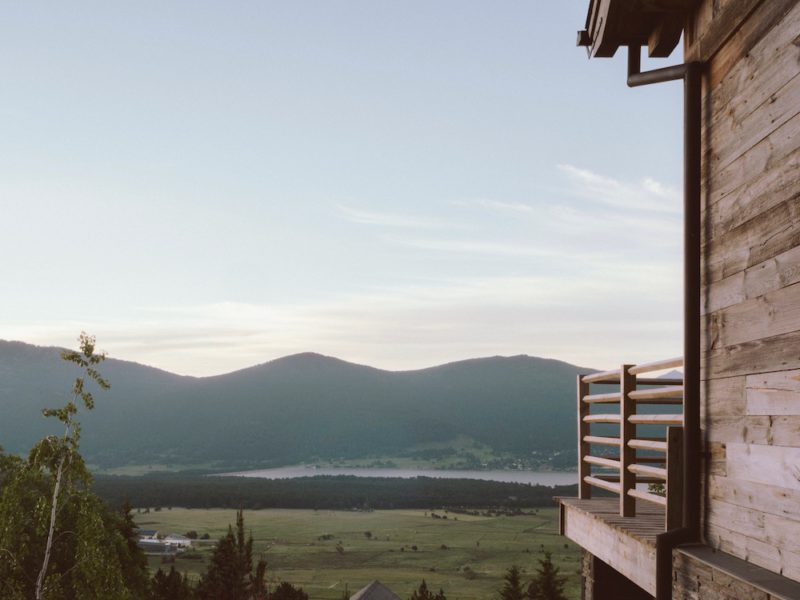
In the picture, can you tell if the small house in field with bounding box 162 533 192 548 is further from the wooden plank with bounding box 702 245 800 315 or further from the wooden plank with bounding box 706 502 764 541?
the wooden plank with bounding box 702 245 800 315

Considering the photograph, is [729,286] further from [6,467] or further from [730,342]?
[6,467]

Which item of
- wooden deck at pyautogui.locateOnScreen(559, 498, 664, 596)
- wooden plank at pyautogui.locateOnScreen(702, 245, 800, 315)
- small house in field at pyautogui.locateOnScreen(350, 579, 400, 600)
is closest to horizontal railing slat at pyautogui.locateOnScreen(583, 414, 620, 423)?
wooden deck at pyautogui.locateOnScreen(559, 498, 664, 596)

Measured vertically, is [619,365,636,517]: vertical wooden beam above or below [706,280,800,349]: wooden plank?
below

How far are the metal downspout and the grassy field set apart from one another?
322ft

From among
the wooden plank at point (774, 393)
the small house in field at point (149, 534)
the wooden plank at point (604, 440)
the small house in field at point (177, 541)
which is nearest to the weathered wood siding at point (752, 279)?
the wooden plank at point (774, 393)

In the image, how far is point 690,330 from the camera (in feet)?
17.6

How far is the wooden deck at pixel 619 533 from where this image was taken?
5918 millimetres

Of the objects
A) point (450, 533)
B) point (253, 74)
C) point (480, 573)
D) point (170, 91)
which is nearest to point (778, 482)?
point (253, 74)

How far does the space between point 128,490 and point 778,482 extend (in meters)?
158

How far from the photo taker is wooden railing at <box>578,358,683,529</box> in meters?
5.38

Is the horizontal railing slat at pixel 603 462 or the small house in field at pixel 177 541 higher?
the horizontal railing slat at pixel 603 462

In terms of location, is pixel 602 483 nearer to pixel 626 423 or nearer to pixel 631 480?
pixel 631 480

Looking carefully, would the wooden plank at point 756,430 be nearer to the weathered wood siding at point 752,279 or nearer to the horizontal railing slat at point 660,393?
the weathered wood siding at point 752,279

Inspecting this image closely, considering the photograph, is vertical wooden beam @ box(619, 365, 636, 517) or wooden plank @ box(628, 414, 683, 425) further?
vertical wooden beam @ box(619, 365, 636, 517)
